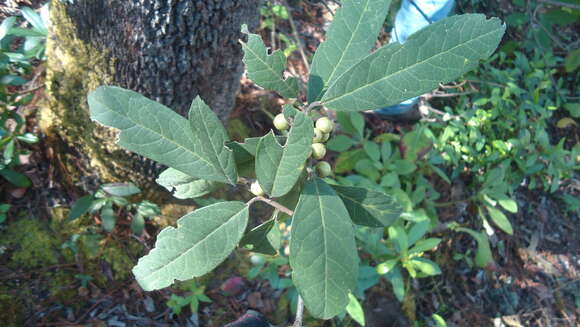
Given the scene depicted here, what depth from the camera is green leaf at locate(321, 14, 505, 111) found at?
2.62 feet

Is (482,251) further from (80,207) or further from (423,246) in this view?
(80,207)

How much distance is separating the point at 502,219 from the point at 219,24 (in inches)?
89.6

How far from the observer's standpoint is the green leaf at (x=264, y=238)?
988mm

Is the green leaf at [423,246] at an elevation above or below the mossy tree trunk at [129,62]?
below

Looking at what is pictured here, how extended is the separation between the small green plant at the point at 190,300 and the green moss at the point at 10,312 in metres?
0.62

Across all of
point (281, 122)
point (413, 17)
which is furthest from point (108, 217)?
point (413, 17)

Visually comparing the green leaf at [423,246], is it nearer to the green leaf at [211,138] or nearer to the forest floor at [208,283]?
the forest floor at [208,283]

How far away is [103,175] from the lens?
2041 millimetres

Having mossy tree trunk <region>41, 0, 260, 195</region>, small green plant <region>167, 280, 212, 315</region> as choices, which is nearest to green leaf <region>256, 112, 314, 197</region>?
mossy tree trunk <region>41, 0, 260, 195</region>

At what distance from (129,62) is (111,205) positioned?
28.2 inches

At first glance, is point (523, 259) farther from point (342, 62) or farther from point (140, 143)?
point (140, 143)

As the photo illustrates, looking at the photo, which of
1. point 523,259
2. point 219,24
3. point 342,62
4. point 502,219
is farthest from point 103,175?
point 523,259

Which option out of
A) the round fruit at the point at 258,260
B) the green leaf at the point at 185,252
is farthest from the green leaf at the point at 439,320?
the green leaf at the point at 185,252

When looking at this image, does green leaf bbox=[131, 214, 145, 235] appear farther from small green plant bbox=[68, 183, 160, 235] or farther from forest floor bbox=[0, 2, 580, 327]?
forest floor bbox=[0, 2, 580, 327]
